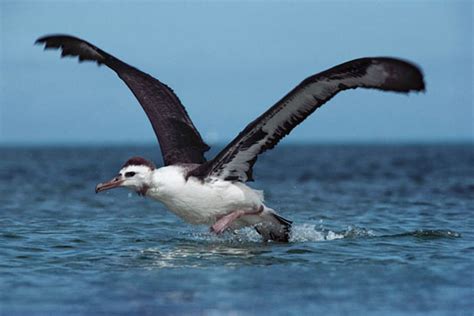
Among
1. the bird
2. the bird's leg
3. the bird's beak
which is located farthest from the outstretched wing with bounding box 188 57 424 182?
the bird's beak

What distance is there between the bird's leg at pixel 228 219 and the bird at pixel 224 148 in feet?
0.04

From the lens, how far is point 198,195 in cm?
1081

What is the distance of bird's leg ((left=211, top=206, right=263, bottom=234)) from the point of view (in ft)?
35.6

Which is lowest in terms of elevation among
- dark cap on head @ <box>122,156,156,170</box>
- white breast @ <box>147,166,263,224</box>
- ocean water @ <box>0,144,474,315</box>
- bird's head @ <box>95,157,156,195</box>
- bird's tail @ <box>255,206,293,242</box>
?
ocean water @ <box>0,144,474,315</box>

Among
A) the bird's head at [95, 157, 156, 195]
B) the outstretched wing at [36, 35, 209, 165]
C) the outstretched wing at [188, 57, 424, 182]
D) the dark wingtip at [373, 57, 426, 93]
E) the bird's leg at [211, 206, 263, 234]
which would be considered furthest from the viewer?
the outstretched wing at [36, 35, 209, 165]

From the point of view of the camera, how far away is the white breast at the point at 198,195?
10719mm

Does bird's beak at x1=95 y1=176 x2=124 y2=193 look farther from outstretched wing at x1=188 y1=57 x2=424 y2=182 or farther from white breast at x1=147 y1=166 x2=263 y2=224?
outstretched wing at x1=188 y1=57 x2=424 y2=182

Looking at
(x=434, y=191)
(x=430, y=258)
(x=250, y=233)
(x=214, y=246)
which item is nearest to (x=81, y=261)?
(x=214, y=246)

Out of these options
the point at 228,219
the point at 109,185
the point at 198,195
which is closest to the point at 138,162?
the point at 109,185

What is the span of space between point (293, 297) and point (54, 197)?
14000 millimetres

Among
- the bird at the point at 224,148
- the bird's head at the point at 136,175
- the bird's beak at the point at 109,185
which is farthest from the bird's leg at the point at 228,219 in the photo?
the bird's beak at the point at 109,185

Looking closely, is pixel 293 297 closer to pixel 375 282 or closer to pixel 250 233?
pixel 375 282

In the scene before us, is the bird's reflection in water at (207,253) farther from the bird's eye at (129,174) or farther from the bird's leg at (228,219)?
the bird's eye at (129,174)

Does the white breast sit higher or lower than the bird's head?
lower
